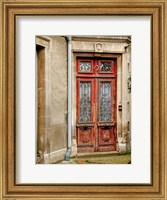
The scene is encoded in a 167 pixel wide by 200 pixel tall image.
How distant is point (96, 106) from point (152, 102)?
2.48 feet

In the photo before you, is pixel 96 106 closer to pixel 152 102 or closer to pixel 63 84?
pixel 63 84

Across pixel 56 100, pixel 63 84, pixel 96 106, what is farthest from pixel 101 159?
pixel 63 84

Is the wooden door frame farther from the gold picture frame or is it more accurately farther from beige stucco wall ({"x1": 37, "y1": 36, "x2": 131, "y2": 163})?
the gold picture frame

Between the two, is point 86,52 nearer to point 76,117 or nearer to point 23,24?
point 76,117

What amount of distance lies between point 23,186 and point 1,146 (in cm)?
24

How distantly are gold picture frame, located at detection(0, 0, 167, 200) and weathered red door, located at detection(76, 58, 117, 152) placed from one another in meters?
0.67

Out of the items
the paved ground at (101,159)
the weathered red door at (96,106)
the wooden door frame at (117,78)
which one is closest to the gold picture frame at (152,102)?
the paved ground at (101,159)

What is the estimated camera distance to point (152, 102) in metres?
1.52

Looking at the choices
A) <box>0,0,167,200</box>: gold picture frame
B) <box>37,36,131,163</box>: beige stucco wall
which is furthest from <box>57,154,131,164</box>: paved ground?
<box>0,0,167,200</box>: gold picture frame

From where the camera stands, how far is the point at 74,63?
2.47 m

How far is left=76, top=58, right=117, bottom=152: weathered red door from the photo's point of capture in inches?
86.9

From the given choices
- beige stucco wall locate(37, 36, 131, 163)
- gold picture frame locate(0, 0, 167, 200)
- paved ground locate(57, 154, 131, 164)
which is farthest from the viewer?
beige stucco wall locate(37, 36, 131, 163)

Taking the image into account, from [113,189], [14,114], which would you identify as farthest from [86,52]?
[113,189]

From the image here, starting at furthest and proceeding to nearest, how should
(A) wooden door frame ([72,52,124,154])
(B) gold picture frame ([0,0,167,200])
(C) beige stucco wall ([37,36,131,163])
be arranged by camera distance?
(A) wooden door frame ([72,52,124,154])
(C) beige stucco wall ([37,36,131,163])
(B) gold picture frame ([0,0,167,200])
